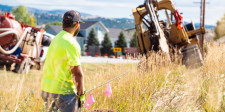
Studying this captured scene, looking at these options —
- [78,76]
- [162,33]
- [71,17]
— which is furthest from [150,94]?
[162,33]

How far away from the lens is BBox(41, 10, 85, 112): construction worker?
10.6 ft

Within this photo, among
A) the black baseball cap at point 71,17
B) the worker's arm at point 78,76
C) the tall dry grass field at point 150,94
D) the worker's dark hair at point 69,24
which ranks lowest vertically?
the tall dry grass field at point 150,94

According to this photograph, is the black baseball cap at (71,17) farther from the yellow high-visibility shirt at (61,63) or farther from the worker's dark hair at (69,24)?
the yellow high-visibility shirt at (61,63)

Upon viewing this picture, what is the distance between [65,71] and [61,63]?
0.09 metres

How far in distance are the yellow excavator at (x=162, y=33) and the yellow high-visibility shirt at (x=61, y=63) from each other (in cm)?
581

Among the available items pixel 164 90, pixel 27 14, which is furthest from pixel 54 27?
pixel 164 90

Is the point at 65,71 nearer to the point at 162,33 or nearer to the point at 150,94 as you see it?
the point at 150,94

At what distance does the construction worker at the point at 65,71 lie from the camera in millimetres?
3217

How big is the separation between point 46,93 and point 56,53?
468mm

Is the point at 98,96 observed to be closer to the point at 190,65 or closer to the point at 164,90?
the point at 164,90

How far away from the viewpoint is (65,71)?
10.9 ft

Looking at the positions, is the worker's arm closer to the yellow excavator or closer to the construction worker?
the construction worker

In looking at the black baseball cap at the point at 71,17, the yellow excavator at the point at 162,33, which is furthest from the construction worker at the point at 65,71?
the yellow excavator at the point at 162,33

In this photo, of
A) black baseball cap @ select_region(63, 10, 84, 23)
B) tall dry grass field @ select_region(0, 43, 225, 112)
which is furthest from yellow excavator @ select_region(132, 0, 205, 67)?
black baseball cap @ select_region(63, 10, 84, 23)
